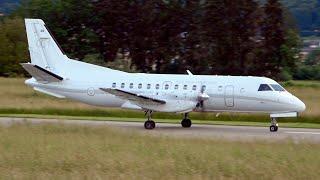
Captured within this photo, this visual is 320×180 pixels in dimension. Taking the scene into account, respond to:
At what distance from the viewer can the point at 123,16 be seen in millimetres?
73000

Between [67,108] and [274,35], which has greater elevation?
[274,35]

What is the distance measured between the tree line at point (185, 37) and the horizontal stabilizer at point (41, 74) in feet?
112

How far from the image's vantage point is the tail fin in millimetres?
32312

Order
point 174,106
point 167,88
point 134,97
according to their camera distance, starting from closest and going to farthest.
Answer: point 134,97 → point 174,106 → point 167,88

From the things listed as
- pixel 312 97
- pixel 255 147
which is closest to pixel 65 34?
pixel 312 97

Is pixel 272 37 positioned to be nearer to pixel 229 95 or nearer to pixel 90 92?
pixel 90 92

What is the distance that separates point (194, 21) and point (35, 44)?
3968 cm

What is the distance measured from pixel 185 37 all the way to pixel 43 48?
128 feet

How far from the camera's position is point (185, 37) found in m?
70.7

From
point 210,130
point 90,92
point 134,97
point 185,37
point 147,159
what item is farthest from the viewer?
point 185,37

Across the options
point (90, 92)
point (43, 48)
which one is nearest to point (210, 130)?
point (90, 92)

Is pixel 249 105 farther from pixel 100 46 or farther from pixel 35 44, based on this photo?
pixel 100 46

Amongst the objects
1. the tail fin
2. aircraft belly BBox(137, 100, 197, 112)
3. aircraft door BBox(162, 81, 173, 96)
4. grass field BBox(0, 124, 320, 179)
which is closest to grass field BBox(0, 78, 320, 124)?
the tail fin

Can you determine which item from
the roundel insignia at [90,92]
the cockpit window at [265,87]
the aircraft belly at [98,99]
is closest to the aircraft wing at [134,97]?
the aircraft belly at [98,99]
